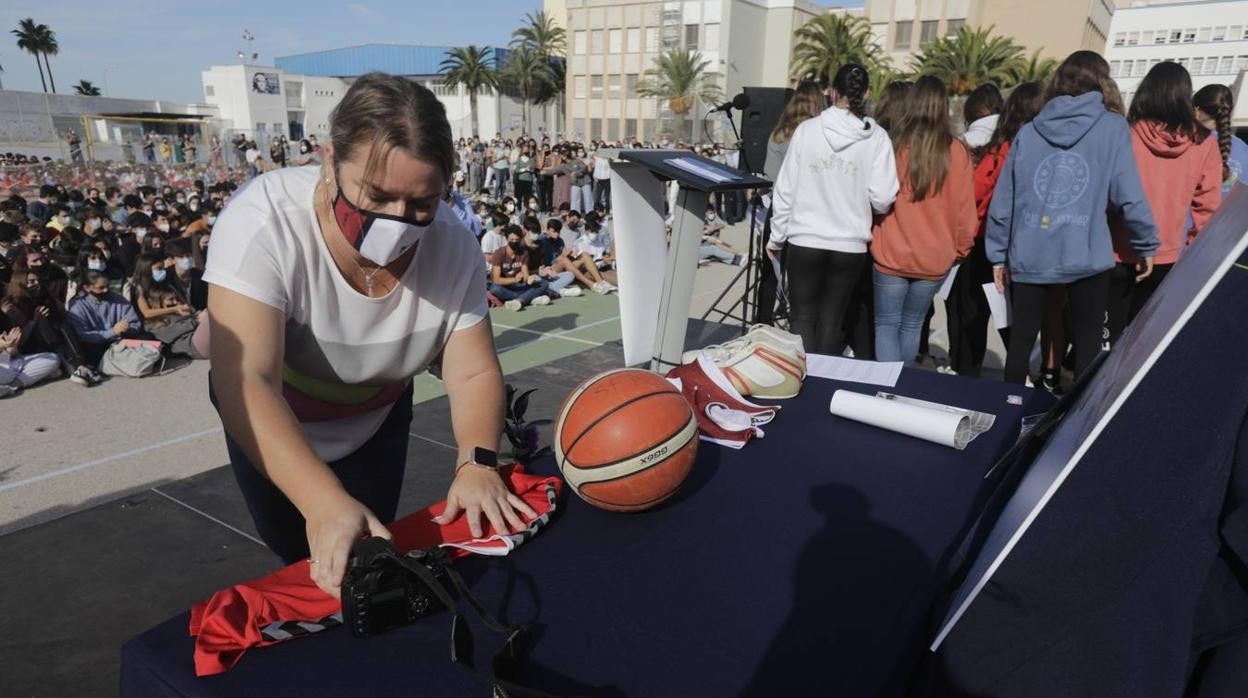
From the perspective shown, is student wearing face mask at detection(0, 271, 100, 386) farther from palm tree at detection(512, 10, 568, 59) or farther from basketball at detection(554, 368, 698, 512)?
palm tree at detection(512, 10, 568, 59)

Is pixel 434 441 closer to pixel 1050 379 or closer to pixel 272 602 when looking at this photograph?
pixel 272 602

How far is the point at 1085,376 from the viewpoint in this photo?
2.01 meters

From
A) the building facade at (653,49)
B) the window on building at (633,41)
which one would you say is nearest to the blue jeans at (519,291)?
the building facade at (653,49)

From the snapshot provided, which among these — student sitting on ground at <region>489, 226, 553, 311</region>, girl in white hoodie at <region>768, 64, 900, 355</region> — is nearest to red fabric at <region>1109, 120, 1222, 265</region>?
girl in white hoodie at <region>768, 64, 900, 355</region>

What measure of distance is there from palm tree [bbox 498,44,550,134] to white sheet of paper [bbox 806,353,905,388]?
59.9 m

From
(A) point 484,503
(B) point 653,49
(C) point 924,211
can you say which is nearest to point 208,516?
(A) point 484,503

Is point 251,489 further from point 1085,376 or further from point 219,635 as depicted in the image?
point 1085,376

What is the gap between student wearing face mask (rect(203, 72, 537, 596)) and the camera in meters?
1.40

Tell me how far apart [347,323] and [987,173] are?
4.49 m

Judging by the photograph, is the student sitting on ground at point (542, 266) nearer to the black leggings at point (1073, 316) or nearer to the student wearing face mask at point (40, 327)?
the student wearing face mask at point (40, 327)

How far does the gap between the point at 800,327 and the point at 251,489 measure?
350 cm

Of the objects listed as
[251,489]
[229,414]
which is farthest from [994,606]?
[251,489]

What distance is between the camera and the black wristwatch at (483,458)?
1.68 m

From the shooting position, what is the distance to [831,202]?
419 cm
